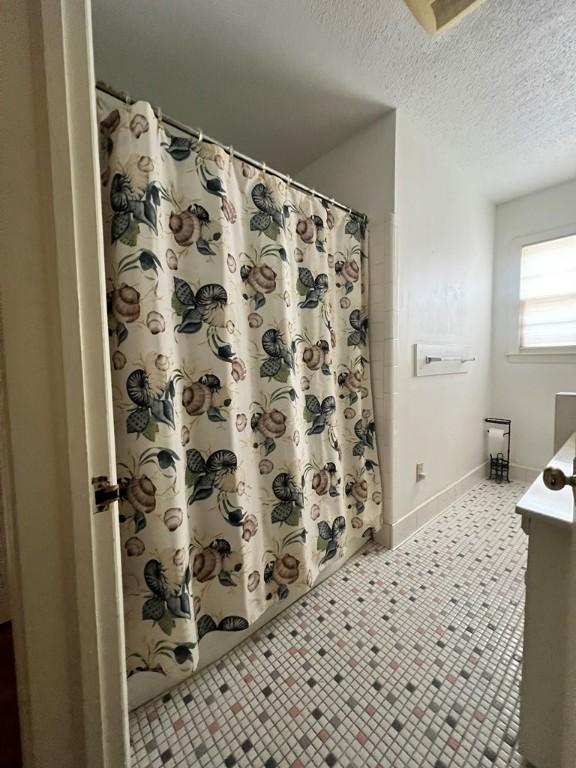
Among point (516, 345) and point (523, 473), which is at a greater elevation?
point (516, 345)

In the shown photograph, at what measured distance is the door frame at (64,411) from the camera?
488mm

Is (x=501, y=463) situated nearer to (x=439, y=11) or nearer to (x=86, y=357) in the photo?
(x=439, y=11)

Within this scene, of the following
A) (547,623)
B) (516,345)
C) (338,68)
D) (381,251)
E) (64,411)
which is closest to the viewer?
(64,411)

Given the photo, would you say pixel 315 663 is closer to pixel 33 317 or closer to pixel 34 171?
pixel 33 317

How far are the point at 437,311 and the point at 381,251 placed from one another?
0.63 m

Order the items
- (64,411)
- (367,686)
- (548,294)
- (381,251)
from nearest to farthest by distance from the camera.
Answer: (64,411) → (367,686) → (381,251) → (548,294)

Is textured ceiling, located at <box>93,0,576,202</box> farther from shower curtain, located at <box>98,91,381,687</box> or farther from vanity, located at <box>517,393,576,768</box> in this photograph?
vanity, located at <box>517,393,576,768</box>

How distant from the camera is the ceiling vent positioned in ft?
3.17

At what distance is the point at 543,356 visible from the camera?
2.36 meters

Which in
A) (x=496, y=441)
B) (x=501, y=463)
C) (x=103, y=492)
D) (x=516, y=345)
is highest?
(x=516, y=345)

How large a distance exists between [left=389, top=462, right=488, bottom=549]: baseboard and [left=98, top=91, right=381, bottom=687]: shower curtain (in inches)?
17.5

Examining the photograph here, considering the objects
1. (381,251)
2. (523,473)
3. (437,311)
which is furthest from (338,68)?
(523,473)

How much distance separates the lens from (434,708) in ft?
3.00

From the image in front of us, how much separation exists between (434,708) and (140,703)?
899 mm
